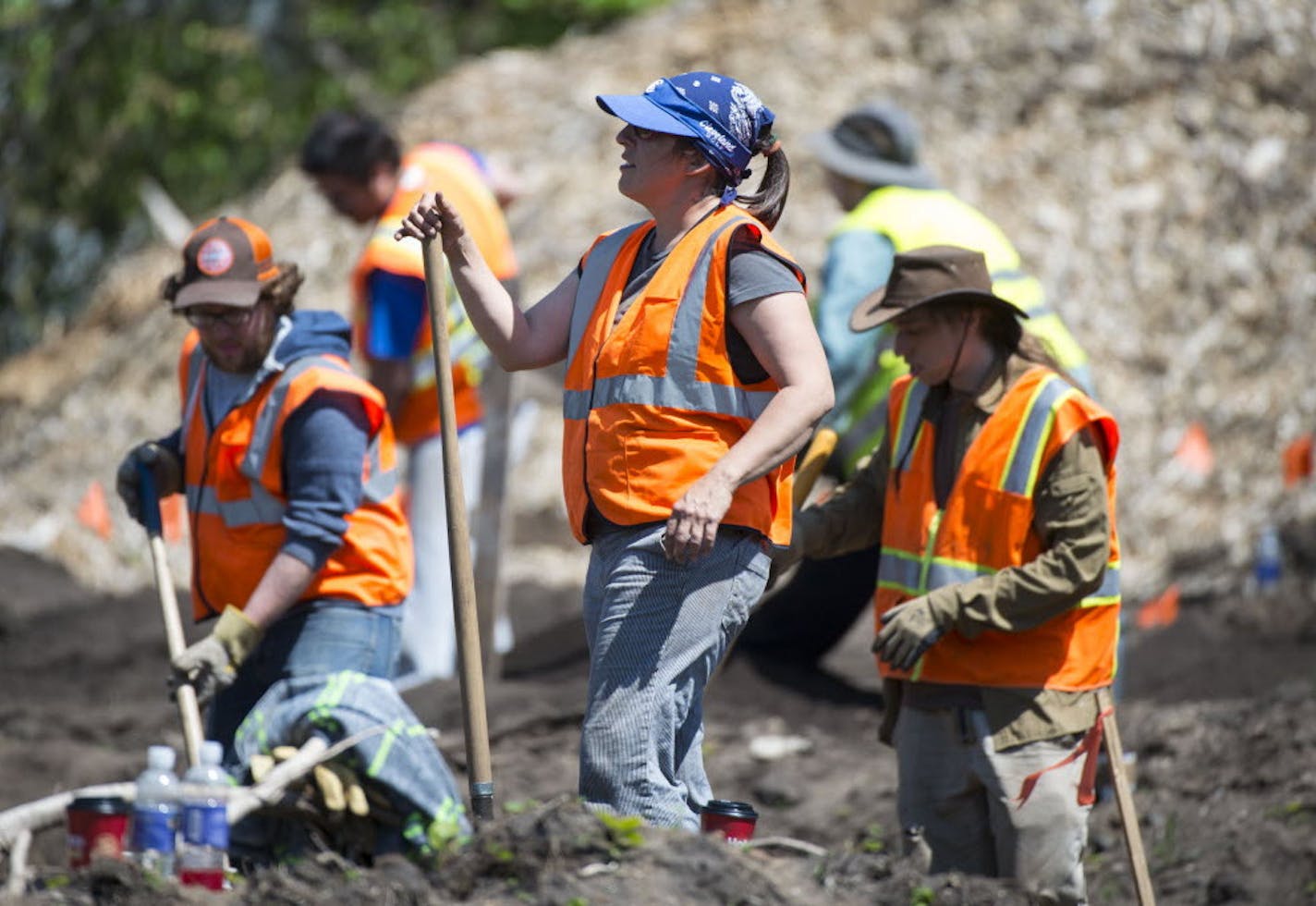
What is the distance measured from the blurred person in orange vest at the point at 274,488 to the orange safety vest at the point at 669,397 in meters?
0.99

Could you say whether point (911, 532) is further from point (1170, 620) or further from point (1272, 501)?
point (1272, 501)

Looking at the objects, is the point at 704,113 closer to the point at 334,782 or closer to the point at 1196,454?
the point at 334,782

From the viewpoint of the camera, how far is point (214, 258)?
4.96 meters

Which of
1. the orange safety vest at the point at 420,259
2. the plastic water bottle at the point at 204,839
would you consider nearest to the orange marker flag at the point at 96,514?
the orange safety vest at the point at 420,259

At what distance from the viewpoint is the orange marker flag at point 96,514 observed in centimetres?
1177

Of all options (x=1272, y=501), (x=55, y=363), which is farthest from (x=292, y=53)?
(x=1272, y=501)

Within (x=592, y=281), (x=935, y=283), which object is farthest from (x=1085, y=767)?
(x=592, y=281)

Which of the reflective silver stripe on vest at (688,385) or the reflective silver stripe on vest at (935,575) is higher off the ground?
the reflective silver stripe on vest at (688,385)

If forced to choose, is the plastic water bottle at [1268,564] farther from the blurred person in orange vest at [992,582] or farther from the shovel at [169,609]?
the shovel at [169,609]

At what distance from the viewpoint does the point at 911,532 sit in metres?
4.91

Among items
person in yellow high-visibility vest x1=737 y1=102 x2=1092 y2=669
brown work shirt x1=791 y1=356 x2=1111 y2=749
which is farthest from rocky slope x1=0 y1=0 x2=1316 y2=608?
brown work shirt x1=791 y1=356 x2=1111 y2=749

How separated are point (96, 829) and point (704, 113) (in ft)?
6.20

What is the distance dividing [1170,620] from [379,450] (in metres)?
6.28

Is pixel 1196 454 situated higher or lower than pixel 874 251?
lower
